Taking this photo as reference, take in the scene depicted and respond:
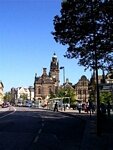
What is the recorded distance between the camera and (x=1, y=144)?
1861cm

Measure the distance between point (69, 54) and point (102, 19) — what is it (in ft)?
17.0

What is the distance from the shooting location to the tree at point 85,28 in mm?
27953

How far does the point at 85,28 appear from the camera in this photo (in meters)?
29.0

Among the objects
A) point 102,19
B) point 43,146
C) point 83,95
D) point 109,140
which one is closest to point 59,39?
point 102,19

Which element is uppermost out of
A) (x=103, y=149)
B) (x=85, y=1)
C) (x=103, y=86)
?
(x=85, y=1)

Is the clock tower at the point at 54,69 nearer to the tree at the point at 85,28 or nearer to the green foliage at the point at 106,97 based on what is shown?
the green foliage at the point at 106,97

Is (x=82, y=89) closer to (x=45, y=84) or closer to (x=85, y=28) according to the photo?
(x=45, y=84)

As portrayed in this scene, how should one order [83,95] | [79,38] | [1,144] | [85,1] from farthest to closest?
1. [83,95]
2. [79,38]
3. [85,1]
4. [1,144]

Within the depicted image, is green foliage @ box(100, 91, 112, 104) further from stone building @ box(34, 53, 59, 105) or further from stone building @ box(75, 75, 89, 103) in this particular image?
stone building @ box(34, 53, 59, 105)

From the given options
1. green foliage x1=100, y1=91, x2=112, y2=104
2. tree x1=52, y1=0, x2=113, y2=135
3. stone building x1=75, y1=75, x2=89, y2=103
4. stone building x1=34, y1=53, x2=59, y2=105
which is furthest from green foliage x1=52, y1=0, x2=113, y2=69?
stone building x1=34, y1=53, x2=59, y2=105

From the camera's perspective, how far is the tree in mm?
27953

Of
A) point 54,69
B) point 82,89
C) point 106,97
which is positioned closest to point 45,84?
point 54,69

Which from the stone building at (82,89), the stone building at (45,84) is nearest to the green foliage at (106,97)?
the stone building at (82,89)

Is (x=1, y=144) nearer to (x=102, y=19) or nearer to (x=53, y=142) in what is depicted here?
(x=53, y=142)
